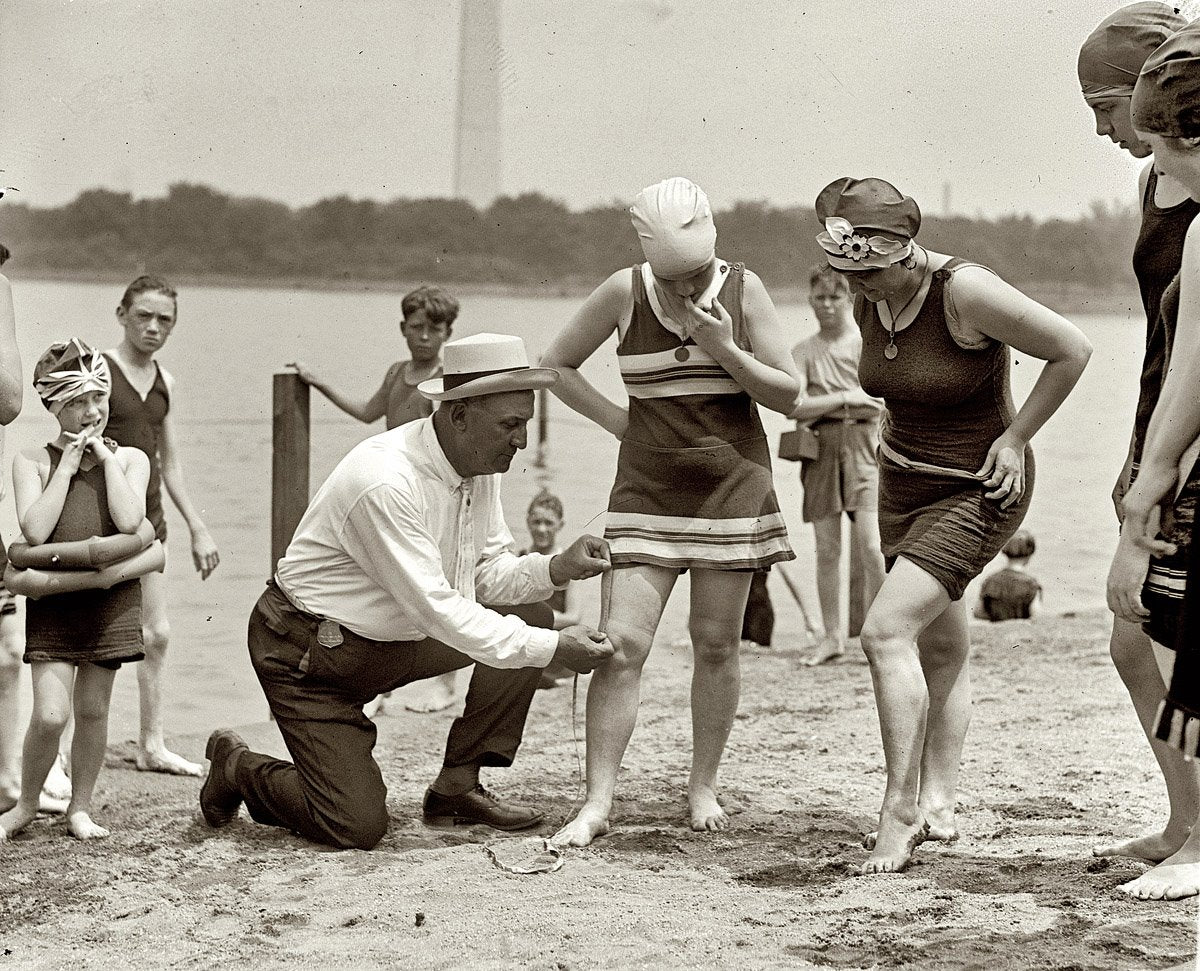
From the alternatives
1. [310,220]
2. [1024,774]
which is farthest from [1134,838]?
[310,220]

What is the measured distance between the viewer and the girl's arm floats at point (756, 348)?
420cm

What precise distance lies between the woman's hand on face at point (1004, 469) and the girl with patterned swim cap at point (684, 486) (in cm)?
61

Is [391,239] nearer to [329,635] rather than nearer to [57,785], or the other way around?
[57,785]

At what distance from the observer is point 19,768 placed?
16.0ft

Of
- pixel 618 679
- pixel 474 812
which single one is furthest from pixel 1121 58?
pixel 474 812

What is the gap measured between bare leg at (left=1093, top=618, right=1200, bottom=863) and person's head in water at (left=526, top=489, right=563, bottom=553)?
3618 mm

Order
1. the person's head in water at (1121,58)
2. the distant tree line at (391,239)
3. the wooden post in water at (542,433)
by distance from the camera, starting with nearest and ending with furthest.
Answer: the person's head in water at (1121,58) < the distant tree line at (391,239) < the wooden post in water at (542,433)

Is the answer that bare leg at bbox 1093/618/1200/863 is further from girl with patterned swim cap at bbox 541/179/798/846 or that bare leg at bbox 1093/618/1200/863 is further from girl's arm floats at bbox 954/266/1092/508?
girl with patterned swim cap at bbox 541/179/798/846

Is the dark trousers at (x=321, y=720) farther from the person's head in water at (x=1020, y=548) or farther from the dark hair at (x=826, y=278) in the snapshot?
the person's head in water at (x=1020, y=548)

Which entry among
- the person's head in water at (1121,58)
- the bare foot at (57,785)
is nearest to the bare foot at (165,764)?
the bare foot at (57,785)

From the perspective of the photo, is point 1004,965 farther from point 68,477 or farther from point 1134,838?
point 68,477

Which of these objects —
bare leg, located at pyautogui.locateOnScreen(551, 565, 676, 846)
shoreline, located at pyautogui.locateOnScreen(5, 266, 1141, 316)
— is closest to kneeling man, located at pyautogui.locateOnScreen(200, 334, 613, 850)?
bare leg, located at pyautogui.locateOnScreen(551, 565, 676, 846)

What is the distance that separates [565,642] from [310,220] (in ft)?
83.8

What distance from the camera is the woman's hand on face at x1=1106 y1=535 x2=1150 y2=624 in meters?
3.13
